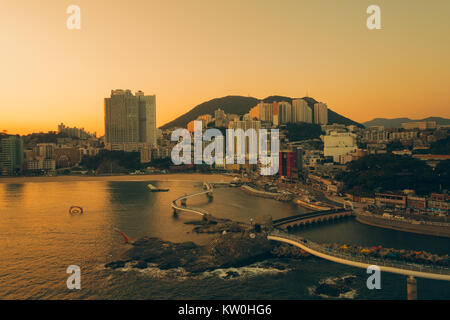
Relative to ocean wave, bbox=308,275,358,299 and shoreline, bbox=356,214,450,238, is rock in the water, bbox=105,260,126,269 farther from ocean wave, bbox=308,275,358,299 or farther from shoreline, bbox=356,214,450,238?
shoreline, bbox=356,214,450,238

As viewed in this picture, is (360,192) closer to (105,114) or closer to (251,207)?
(251,207)

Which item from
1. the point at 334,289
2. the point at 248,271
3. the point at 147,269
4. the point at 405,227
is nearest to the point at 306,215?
the point at 405,227

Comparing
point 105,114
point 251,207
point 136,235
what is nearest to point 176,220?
point 136,235

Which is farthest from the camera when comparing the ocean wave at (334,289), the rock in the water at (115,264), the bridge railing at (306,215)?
the bridge railing at (306,215)

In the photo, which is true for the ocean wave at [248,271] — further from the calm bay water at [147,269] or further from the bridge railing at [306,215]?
the bridge railing at [306,215]

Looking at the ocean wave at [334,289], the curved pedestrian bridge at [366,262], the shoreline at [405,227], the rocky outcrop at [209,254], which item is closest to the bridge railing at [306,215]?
the shoreline at [405,227]

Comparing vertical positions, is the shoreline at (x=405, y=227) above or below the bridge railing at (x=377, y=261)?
below
